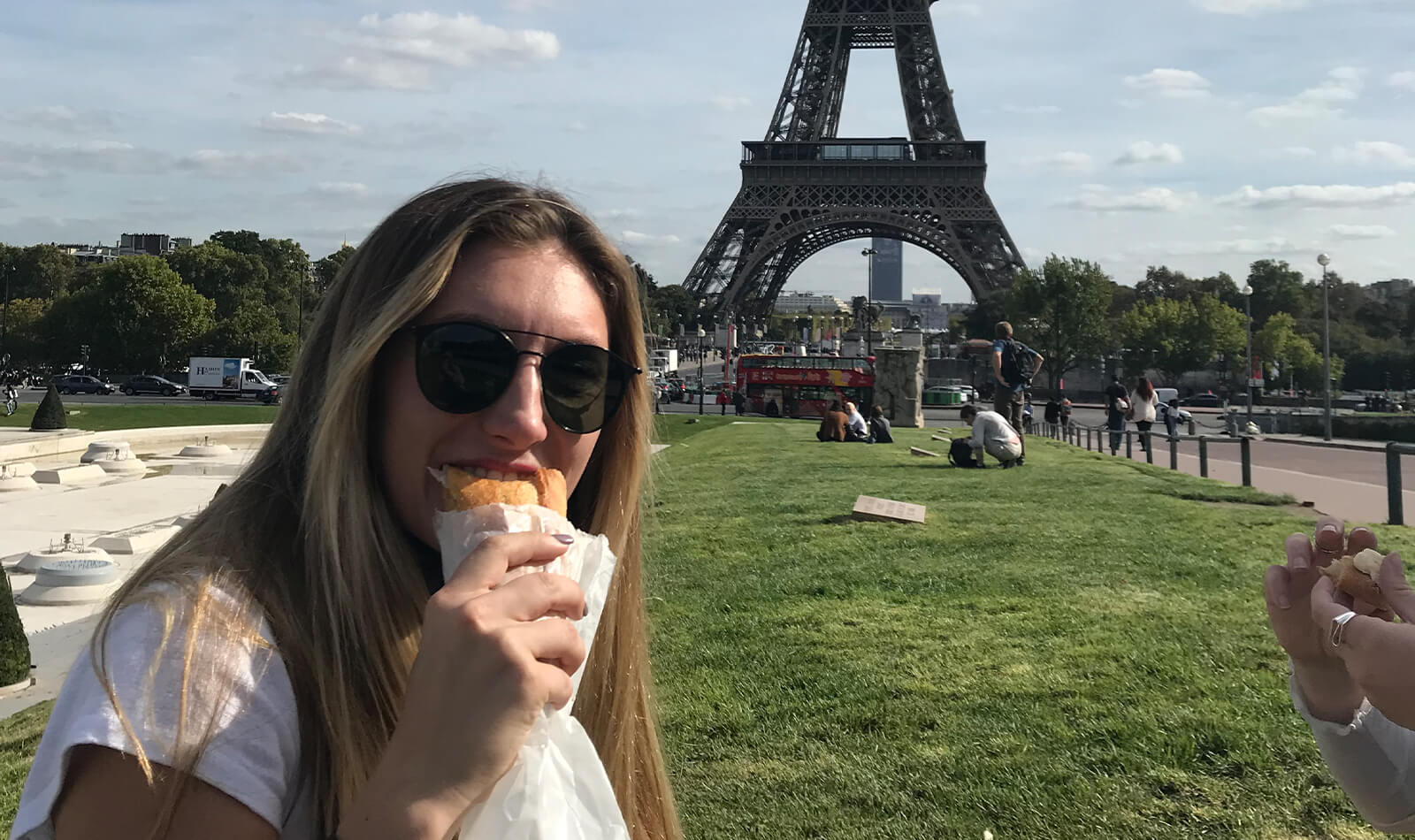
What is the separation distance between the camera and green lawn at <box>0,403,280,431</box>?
32.1 meters

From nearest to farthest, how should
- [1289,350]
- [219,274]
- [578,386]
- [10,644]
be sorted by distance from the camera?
[578,386]
[10,644]
[1289,350]
[219,274]

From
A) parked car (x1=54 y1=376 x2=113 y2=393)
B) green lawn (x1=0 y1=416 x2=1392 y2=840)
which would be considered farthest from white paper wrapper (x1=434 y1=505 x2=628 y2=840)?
parked car (x1=54 y1=376 x2=113 y2=393)

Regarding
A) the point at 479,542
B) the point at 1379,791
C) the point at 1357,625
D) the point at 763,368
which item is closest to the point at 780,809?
the point at 1379,791

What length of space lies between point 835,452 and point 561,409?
50.7 feet

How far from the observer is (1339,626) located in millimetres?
1613

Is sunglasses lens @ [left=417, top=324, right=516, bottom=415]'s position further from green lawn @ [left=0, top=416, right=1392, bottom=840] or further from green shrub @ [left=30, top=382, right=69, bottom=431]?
green shrub @ [left=30, top=382, right=69, bottom=431]

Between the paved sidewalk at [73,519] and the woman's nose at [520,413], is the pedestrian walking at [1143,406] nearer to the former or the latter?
the paved sidewalk at [73,519]

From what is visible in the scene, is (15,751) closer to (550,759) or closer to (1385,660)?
(550,759)

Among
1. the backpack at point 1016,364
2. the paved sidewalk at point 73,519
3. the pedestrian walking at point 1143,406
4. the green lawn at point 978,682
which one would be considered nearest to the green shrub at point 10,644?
the paved sidewalk at point 73,519

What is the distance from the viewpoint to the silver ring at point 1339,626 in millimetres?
1592

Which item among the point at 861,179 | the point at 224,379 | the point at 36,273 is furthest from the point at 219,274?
the point at 861,179

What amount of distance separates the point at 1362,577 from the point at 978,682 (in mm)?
3065

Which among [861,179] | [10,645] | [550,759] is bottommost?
[10,645]

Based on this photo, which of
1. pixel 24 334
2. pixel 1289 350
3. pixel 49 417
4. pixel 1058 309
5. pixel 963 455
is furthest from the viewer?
pixel 24 334
